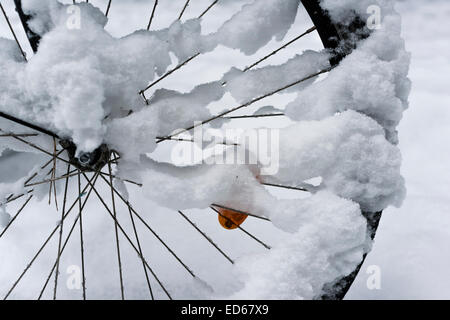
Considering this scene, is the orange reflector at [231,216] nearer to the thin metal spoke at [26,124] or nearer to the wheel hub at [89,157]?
the wheel hub at [89,157]

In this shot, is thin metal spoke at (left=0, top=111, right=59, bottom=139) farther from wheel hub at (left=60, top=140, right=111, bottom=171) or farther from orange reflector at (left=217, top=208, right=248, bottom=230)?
orange reflector at (left=217, top=208, right=248, bottom=230)

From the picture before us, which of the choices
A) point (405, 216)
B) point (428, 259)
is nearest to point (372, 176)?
point (428, 259)

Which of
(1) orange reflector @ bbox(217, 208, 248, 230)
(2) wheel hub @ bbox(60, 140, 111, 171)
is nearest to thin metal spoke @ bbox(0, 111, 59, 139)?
(2) wheel hub @ bbox(60, 140, 111, 171)

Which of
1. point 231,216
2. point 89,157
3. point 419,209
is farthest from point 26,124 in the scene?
point 419,209

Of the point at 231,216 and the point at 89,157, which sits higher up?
the point at 89,157

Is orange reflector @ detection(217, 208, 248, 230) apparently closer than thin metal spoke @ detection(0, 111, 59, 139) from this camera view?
No

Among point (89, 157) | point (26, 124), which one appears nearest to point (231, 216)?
point (89, 157)

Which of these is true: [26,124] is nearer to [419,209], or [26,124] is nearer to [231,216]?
[231,216]

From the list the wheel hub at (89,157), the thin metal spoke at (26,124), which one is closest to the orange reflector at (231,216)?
the wheel hub at (89,157)

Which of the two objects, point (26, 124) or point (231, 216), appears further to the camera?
point (231, 216)

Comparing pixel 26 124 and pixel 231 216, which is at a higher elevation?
pixel 26 124

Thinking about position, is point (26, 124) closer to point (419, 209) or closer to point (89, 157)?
point (89, 157)
